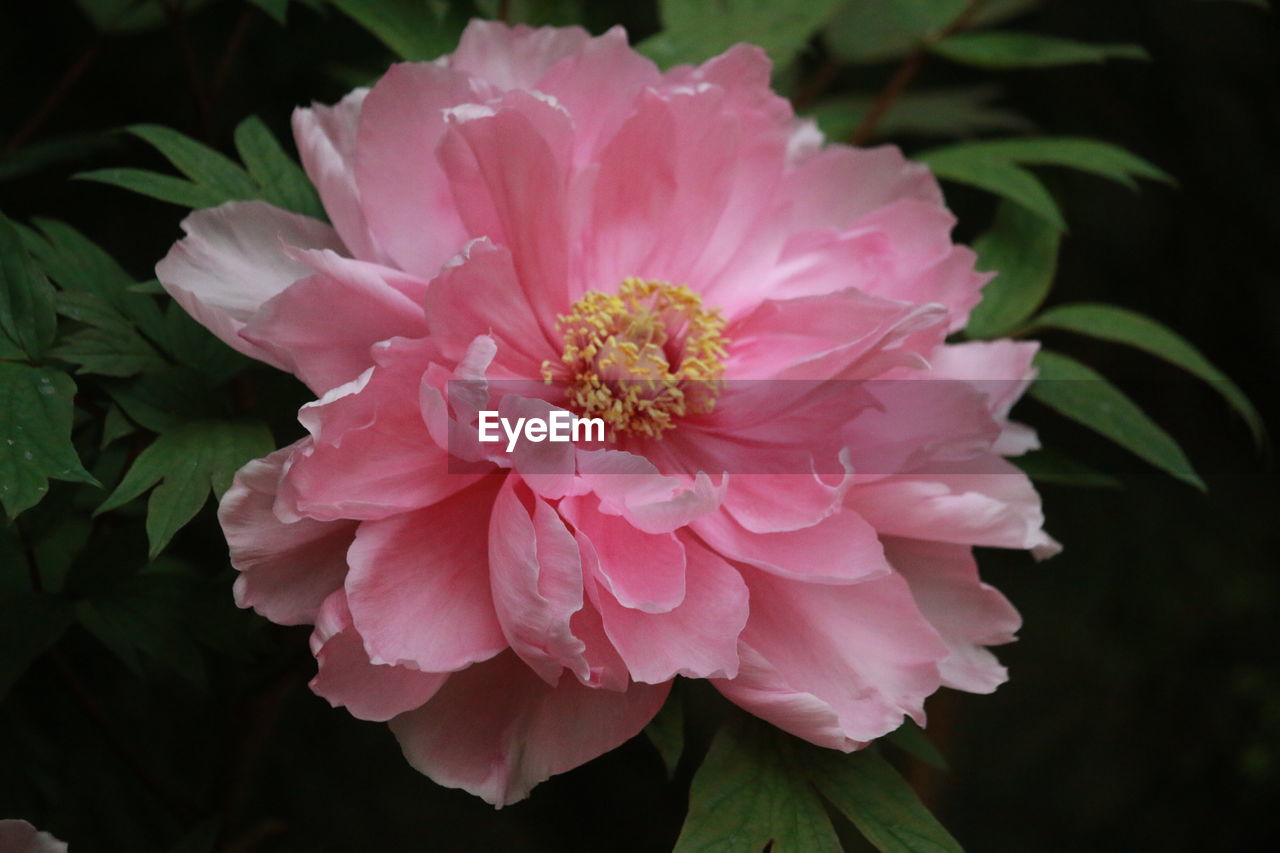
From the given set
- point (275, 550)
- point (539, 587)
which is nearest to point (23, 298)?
point (275, 550)

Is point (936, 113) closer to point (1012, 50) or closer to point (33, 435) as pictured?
point (1012, 50)

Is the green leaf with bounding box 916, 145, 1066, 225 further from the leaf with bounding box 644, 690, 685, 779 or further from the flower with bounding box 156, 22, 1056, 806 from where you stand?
the leaf with bounding box 644, 690, 685, 779

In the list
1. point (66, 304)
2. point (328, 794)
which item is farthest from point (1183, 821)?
point (66, 304)

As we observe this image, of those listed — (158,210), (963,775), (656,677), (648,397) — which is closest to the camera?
(656,677)

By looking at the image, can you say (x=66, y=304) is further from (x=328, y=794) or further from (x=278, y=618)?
(x=328, y=794)

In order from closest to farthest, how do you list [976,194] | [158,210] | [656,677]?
[656,677], [158,210], [976,194]
